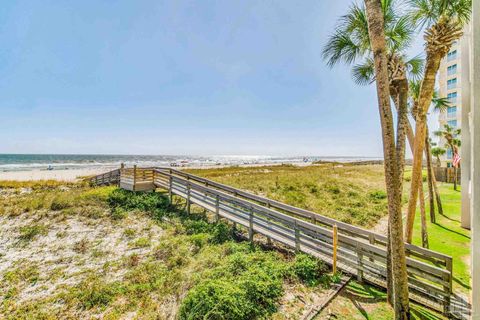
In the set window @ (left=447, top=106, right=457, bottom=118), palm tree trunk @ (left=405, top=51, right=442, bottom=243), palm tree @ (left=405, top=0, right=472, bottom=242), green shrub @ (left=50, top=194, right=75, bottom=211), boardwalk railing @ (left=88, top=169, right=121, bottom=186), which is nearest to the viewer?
palm tree @ (left=405, top=0, right=472, bottom=242)

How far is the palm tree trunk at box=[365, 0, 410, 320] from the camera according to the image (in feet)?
11.3

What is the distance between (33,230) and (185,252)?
6.30m

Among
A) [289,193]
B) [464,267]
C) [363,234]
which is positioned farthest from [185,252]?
[289,193]

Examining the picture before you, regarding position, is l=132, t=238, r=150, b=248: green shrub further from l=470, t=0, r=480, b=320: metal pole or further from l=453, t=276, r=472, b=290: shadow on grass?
l=453, t=276, r=472, b=290: shadow on grass

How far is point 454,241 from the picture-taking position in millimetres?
7449

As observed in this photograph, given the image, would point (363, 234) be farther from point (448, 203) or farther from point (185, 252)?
point (448, 203)

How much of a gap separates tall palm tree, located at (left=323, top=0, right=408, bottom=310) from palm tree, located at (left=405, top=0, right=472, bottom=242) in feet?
1.25

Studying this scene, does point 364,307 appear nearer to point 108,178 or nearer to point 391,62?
point 391,62

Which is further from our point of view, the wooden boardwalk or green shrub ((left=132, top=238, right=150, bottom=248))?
green shrub ((left=132, top=238, right=150, bottom=248))

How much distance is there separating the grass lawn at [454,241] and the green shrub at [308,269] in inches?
108

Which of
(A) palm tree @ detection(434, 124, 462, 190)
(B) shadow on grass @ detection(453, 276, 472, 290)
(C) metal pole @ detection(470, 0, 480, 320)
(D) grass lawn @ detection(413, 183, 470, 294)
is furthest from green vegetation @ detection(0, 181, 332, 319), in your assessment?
(A) palm tree @ detection(434, 124, 462, 190)

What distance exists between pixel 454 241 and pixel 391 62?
6671mm

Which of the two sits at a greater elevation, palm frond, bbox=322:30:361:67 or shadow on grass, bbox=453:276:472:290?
palm frond, bbox=322:30:361:67

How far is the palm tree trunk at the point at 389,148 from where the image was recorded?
3.45 meters
